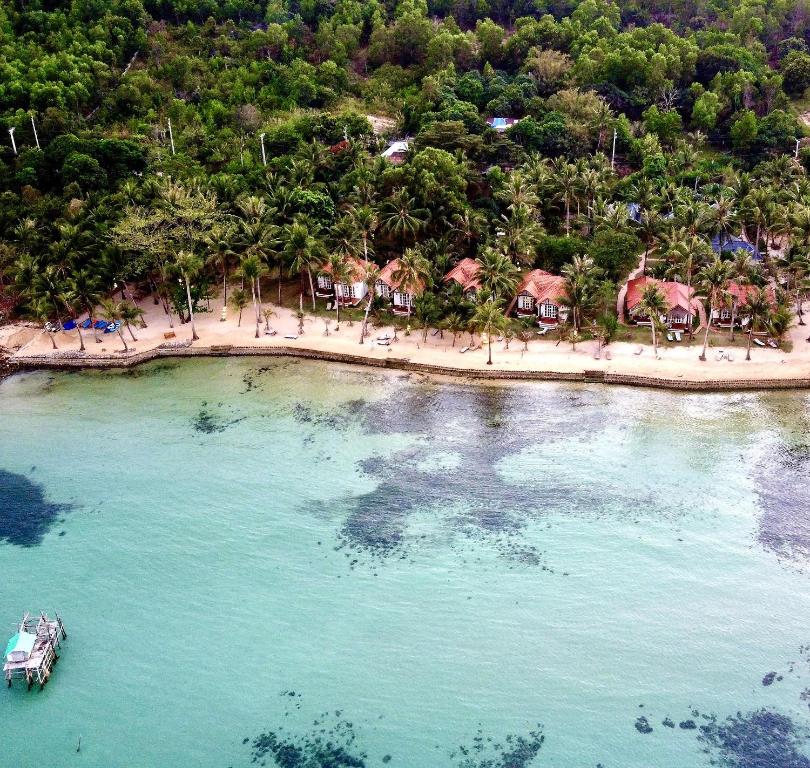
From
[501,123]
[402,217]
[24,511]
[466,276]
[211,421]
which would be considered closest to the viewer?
[24,511]

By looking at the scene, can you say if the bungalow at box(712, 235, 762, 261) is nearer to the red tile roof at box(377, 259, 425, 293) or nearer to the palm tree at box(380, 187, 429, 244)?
the palm tree at box(380, 187, 429, 244)

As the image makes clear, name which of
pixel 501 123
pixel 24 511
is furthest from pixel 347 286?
pixel 501 123

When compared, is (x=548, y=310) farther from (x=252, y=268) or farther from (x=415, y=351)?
(x=252, y=268)

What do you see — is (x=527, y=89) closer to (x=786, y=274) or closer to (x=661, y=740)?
(x=786, y=274)

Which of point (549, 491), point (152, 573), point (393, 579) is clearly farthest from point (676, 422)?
point (152, 573)

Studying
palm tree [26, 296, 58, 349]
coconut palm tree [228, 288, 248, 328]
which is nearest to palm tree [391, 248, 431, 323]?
coconut palm tree [228, 288, 248, 328]
